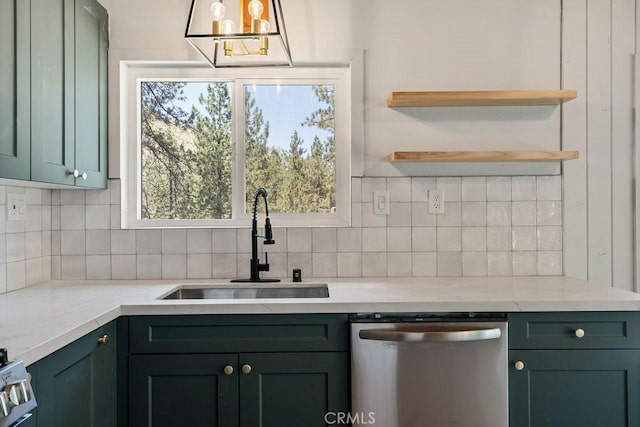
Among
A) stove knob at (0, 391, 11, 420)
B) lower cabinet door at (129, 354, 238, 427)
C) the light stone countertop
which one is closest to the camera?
stove knob at (0, 391, 11, 420)

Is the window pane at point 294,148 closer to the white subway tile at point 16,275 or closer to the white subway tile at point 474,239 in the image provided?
the white subway tile at point 474,239

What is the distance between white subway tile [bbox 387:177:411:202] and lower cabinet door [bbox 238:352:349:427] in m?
0.95

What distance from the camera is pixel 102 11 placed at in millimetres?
2475

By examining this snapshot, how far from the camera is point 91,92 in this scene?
2.32 metres

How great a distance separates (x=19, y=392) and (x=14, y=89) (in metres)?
1.05

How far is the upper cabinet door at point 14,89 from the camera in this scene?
1.62m

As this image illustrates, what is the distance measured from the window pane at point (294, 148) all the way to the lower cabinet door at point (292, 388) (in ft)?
3.13

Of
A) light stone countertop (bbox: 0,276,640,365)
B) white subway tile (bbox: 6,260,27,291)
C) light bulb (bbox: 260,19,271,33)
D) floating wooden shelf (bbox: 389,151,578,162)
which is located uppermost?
light bulb (bbox: 260,19,271,33)

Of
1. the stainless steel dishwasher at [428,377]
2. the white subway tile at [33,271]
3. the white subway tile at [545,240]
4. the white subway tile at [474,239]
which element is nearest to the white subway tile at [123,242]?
the white subway tile at [33,271]

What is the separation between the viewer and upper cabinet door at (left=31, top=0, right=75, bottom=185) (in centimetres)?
182

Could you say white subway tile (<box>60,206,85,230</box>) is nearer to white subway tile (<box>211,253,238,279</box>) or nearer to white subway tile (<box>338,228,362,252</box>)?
white subway tile (<box>211,253,238,279</box>)

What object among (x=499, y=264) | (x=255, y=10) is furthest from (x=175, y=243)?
(x=499, y=264)

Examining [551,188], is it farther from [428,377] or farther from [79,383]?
[79,383]

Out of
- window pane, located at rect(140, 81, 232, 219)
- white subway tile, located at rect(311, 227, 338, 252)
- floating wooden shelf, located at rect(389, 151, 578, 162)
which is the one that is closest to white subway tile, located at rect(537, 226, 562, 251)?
floating wooden shelf, located at rect(389, 151, 578, 162)
